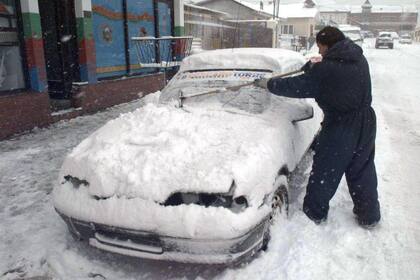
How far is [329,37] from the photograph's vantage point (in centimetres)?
373

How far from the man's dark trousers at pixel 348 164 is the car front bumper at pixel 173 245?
3.17ft

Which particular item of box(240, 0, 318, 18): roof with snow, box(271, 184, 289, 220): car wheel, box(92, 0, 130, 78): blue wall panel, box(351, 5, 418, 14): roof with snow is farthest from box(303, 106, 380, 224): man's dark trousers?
box(351, 5, 418, 14): roof with snow

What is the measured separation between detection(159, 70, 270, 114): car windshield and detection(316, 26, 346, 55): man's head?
787mm

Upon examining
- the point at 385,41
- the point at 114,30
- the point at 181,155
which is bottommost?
the point at 181,155

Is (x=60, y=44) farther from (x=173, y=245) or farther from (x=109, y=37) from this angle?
(x=173, y=245)

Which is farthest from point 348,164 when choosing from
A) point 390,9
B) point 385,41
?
point 390,9

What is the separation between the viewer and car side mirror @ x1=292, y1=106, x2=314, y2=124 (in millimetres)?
4219

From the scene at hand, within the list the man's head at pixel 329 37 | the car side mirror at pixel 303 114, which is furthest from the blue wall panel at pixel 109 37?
the man's head at pixel 329 37

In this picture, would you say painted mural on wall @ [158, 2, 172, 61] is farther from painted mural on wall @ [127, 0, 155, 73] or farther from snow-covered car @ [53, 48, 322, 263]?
snow-covered car @ [53, 48, 322, 263]

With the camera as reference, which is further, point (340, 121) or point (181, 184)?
point (340, 121)

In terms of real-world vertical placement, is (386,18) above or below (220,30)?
above

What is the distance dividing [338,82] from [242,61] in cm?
140

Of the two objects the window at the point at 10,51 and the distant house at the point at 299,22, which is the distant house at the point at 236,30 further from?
the distant house at the point at 299,22

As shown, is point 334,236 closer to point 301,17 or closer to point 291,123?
point 291,123
